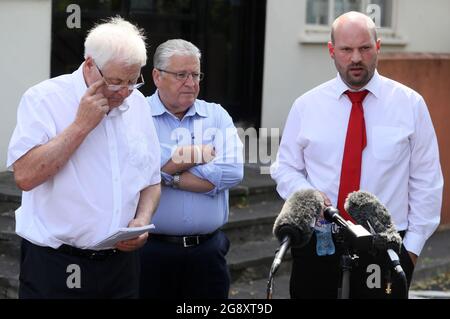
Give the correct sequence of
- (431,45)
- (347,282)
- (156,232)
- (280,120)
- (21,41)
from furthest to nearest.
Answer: (431,45) < (280,120) < (21,41) < (156,232) < (347,282)

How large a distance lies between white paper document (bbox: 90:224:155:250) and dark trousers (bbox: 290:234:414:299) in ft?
2.93

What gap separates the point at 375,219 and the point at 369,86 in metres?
0.98

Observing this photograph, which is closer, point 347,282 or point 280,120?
point 347,282

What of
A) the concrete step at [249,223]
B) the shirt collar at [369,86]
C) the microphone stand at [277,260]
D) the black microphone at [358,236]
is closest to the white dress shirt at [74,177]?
the microphone stand at [277,260]

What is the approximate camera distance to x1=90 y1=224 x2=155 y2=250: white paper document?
12.6 ft

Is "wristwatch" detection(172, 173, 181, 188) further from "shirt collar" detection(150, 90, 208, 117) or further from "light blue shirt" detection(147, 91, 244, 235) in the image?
"shirt collar" detection(150, 90, 208, 117)

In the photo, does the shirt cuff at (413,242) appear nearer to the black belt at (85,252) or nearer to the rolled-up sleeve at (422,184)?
the rolled-up sleeve at (422,184)

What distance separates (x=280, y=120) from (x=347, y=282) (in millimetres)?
7183

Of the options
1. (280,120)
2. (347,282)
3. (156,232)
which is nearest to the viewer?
(347,282)

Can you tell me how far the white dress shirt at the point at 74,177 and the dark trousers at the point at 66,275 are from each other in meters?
0.08

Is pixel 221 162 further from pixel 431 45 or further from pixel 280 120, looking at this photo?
pixel 431 45

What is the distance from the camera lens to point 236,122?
35.8ft

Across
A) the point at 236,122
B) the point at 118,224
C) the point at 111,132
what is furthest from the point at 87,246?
the point at 236,122

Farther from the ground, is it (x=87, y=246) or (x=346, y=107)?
(x=346, y=107)
